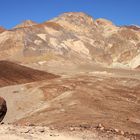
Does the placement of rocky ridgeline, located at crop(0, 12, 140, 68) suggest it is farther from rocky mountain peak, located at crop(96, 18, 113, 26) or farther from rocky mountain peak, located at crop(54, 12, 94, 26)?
rocky mountain peak, located at crop(96, 18, 113, 26)

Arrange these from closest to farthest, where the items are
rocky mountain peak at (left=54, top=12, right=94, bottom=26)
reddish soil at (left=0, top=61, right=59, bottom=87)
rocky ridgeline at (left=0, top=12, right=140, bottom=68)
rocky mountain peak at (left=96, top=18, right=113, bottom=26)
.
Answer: reddish soil at (left=0, top=61, right=59, bottom=87), rocky ridgeline at (left=0, top=12, right=140, bottom=68), rocky mountain peak at (left=54, top=12, right=94, bottom=26), rocky mountain peak at (left=96, top=18, right=113, bottom=26)

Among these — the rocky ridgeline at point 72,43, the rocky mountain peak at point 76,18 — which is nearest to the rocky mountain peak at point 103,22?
the rocky mountain peak at point 76,18

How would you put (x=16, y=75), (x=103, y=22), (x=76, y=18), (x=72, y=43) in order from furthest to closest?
(x=103, y=22), (x=76, y=18), (x=72, y=43), (x=16, y=75)

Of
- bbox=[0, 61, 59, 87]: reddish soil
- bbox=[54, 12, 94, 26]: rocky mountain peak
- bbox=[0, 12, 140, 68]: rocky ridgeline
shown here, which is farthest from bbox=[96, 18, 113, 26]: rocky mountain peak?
bbox=[0, 61, 59, 87]: reddish soil

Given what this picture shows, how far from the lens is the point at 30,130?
1355 cm

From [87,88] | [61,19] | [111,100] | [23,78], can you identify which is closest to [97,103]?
[111,100]

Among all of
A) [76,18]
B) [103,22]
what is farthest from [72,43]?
[103,22]

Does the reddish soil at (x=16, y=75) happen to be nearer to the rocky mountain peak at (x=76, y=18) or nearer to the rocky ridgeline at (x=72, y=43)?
the rocky ridgeline at (x=72, y=43)

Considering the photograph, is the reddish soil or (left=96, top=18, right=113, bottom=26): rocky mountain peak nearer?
the reddish soil

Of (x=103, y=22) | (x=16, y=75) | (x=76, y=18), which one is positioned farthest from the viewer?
(x=103, y=22)

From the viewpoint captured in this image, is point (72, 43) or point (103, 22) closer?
point (72, 43)

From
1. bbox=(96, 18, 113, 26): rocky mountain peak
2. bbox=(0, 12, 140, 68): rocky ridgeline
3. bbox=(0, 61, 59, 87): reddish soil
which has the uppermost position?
bbox=(96, 18, 113, 26): rocky mountain peak

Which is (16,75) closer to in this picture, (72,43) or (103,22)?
(72,43)

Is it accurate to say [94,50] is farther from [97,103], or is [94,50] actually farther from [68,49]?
[97,103]
